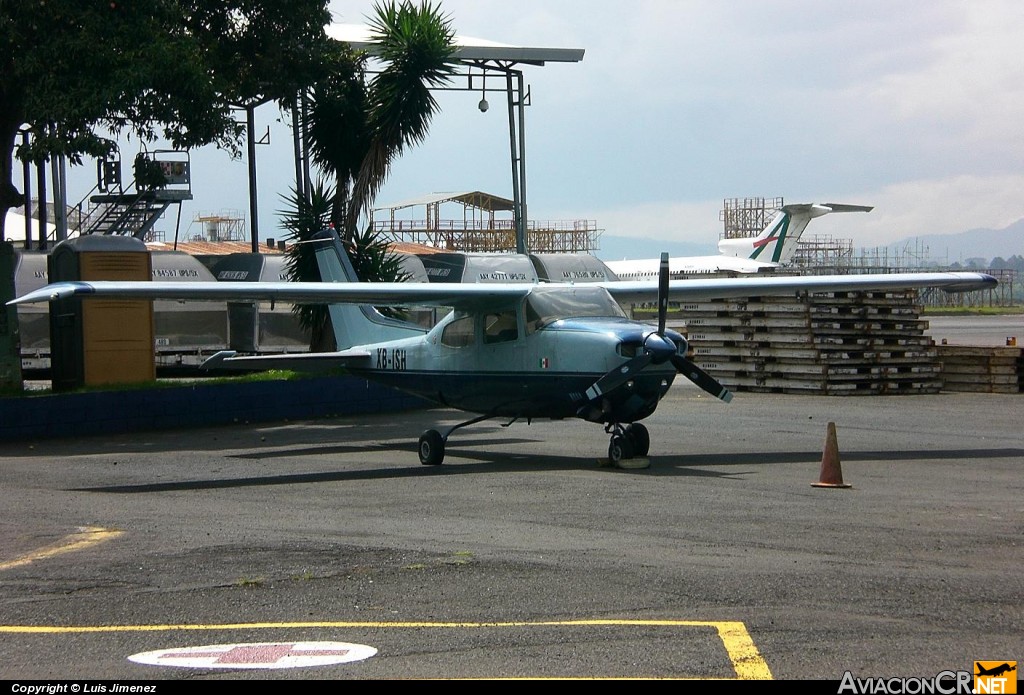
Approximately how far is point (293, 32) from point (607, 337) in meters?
11.0

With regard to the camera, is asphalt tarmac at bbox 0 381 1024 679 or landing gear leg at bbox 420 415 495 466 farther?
landing gear leg at bbox 420 415 495 466

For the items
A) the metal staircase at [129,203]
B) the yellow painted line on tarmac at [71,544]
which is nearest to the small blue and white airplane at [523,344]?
the yellow painted line on tarmac at [71,544]

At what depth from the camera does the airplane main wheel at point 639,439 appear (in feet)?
45.8

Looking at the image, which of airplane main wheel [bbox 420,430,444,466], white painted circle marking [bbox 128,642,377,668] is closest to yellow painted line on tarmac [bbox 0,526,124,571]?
white painted circle marking [bbox 128,642,377,668]

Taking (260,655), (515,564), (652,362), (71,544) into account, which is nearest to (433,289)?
(652,362)

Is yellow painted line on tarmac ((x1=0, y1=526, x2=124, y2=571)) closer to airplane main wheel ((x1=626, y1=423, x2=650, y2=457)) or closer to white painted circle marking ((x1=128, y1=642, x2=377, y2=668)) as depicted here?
white painted circle marking ((x1=128, y1=642, x2=377, y2=668))

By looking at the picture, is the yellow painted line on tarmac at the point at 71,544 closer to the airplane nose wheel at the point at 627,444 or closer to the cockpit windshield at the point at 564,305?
the airplane nose wheel at the point at 627,444

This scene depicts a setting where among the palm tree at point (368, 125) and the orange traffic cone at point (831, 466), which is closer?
the orange traffic cone at point (831, 466)

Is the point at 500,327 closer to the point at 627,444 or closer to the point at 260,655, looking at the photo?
the point at 627,444

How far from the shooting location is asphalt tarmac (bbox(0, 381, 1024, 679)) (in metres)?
5.71

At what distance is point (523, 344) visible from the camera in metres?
14.9

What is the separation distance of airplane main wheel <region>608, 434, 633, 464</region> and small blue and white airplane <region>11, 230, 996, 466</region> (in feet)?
0.04

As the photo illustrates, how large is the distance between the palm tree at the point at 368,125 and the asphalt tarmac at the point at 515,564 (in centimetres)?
879

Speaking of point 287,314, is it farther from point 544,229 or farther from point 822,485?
point 544,229
